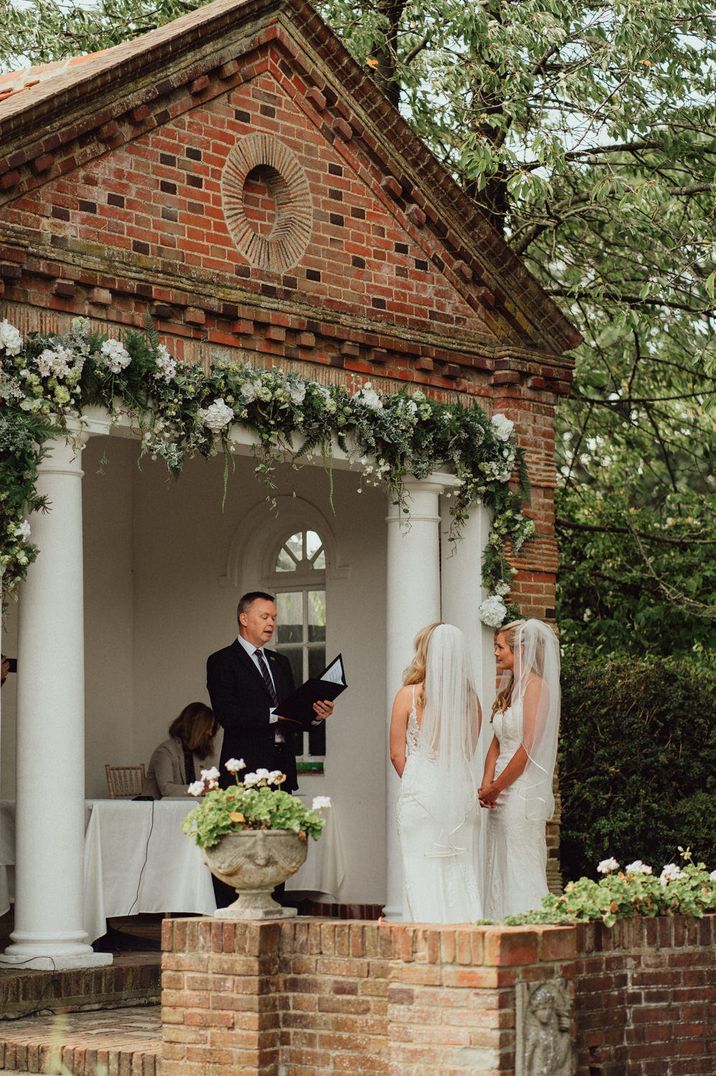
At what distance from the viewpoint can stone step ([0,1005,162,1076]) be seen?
6.78m

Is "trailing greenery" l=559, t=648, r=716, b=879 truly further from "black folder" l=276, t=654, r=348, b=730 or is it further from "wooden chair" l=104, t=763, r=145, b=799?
"black folder" l=276, t=654, r=348, b=730

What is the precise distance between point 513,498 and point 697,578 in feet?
20.9

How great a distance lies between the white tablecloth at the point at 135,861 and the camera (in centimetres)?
1006

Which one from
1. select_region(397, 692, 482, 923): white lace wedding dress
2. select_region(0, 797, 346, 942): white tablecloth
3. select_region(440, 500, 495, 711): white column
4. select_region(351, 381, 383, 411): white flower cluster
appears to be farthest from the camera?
select_region(440, 500, 495, 711): white column

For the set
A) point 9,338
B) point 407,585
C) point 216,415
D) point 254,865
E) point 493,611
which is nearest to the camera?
point 254,865

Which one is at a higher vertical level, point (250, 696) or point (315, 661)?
point (315, 661)

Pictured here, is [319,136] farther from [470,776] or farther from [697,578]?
[697,578]

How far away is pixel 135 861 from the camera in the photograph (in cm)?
1033

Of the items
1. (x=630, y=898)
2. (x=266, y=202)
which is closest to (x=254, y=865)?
(x=630, y=898)

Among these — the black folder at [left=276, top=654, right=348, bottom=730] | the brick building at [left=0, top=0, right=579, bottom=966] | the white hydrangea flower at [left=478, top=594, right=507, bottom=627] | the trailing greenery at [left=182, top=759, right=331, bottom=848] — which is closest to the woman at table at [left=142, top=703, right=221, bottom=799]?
the brick building at [left=0, top=0, right=579, bottom=966]

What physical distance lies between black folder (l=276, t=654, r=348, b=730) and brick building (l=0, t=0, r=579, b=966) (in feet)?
4.05

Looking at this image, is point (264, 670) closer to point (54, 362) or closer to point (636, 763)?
point (54, 362)

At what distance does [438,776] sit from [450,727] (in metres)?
0.27

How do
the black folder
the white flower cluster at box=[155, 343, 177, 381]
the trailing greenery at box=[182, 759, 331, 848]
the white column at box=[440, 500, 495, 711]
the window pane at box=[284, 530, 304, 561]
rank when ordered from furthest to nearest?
1. the window pane at box=[284, 530, 304, 561]
2. the white column at box=[440, 500, 495, 711]
3. the black folder
4. the white flower cluster at box=[155, 343, 177, 381]
5. the trailing greenery at box=[182, 759, 331, 848]
